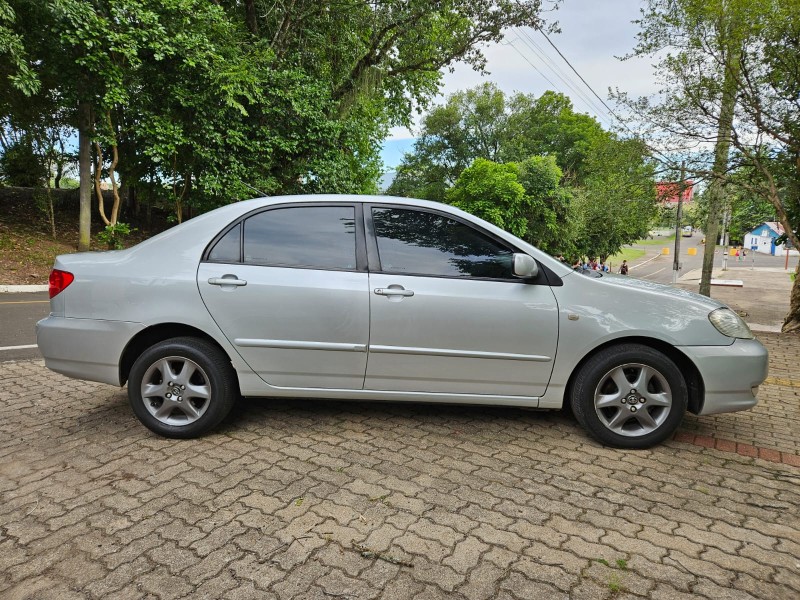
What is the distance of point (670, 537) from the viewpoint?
93.7 inches

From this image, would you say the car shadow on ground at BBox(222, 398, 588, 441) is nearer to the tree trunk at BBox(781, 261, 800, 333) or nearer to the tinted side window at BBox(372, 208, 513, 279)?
the tinted side window at BBox(372, 208, 513, 279)

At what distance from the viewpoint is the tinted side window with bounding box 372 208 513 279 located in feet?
10.9

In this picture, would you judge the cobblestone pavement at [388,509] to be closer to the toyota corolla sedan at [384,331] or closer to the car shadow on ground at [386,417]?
the car shadow on ground at [386,417]

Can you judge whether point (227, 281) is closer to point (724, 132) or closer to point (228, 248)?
point (228, 248)

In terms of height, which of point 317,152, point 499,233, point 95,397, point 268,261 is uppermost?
point 317,152

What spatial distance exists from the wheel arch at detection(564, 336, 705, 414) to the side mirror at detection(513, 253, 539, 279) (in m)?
0.66

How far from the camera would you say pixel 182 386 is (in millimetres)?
3266

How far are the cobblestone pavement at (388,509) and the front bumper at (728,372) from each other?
38 centimetres

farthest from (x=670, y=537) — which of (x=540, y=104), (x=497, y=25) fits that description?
(x=540, y=104)

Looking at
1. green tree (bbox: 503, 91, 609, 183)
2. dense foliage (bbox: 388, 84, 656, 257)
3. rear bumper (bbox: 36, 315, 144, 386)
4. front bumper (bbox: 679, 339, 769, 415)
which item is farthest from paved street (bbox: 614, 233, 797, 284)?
rear bumper (bbox: 36, 315, 144, 386)

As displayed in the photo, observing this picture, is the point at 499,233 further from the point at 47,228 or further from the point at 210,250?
the point at 47,228

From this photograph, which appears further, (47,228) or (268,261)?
(47,228)

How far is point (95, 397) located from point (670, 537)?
14.0 feet

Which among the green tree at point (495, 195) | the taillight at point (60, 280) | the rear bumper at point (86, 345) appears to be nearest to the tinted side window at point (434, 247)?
the rear bumper at point (86, 345)
